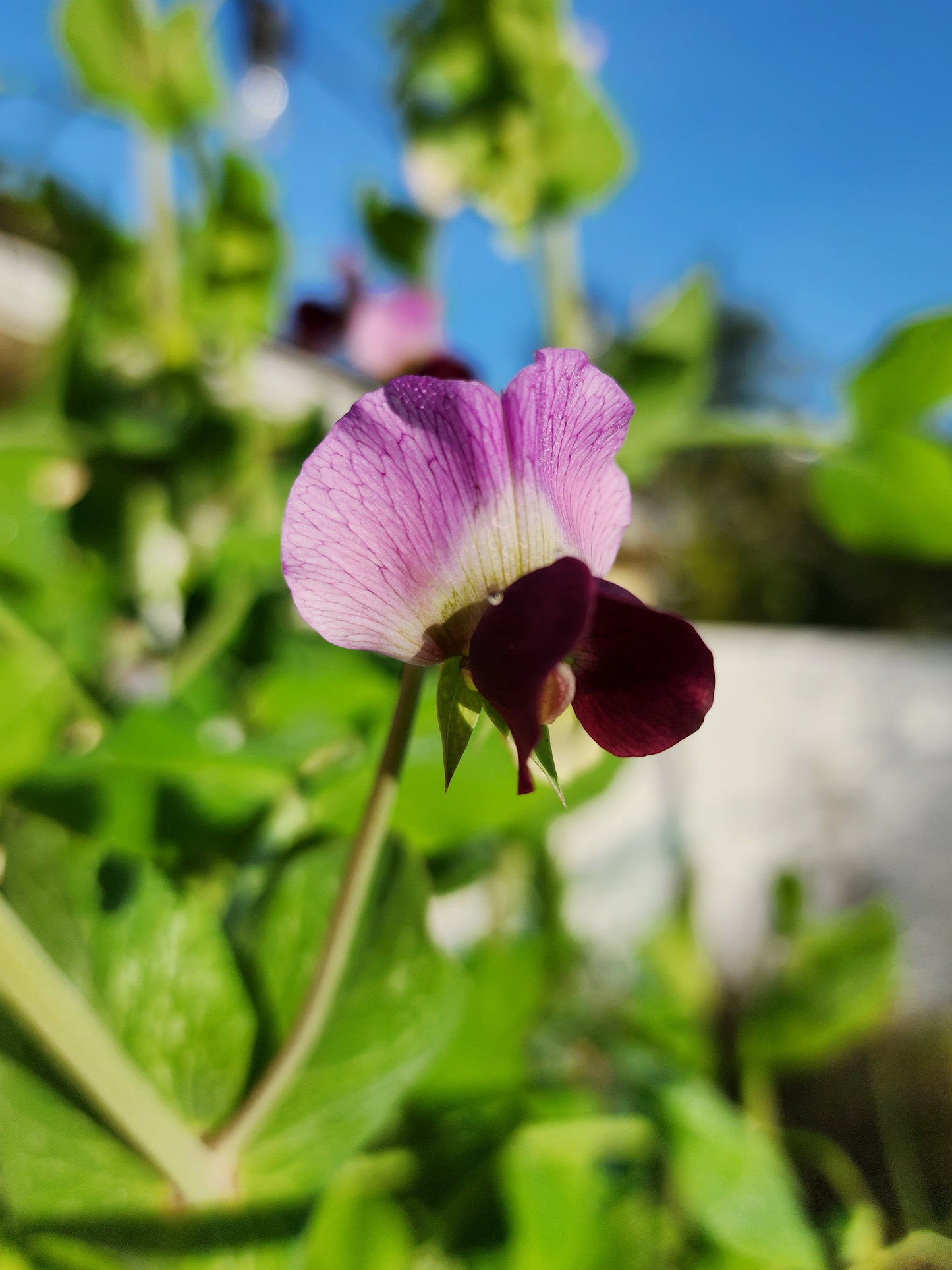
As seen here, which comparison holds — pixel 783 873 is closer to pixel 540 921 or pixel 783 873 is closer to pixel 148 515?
pixel 540 921

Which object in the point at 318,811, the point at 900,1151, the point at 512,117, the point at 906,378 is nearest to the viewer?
the point at 318,811

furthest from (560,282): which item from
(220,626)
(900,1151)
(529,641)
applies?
(900,1151)

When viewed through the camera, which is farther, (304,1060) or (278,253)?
(278,253)

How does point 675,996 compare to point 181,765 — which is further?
point 675,996

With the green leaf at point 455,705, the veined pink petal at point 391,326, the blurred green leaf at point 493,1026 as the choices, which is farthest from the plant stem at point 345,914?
the veined pink petal at point 391,326

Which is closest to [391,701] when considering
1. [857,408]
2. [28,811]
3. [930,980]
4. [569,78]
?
[28,811]

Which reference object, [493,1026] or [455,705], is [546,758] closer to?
[455,705]
